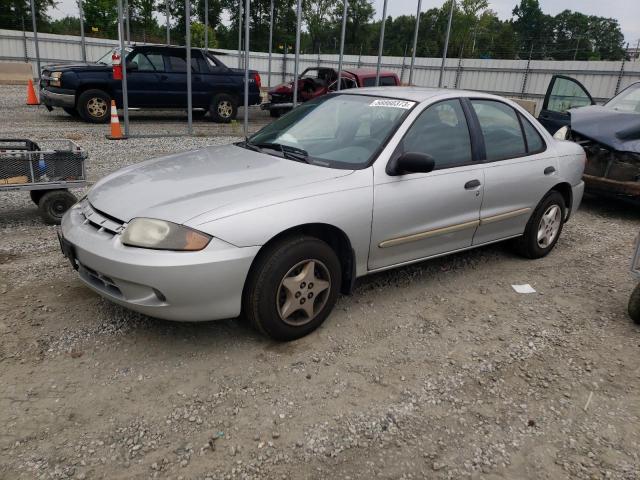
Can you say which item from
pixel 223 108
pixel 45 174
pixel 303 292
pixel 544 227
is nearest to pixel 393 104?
pixel 303 292

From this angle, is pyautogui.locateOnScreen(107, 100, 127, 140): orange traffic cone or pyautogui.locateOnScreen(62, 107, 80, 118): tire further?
pyautogui.locateOnScreen(62, 107, 80, 118): tire

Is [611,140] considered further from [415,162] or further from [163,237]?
[163,237]

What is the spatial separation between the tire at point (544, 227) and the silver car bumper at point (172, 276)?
2992 millimetres

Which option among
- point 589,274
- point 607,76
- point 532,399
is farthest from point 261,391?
point 607,76

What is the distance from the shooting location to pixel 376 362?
125 inches

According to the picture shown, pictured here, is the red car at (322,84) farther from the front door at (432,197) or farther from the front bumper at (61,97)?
the front door at (432,197)

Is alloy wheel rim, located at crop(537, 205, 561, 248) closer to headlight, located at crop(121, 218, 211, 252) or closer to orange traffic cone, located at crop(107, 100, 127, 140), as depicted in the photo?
headlight, located at crop(121, 218, 211, 252)

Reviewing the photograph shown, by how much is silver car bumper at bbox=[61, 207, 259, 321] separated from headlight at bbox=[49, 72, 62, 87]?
32.3 feet

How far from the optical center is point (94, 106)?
11719mm

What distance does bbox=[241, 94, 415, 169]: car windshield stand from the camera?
3.66m

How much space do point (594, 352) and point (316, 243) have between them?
79.1 inches

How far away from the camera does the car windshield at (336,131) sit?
3656 millimetres

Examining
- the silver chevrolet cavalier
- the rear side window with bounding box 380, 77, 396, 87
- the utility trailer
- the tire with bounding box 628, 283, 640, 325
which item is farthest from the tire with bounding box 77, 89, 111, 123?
the tire with bounding box 628, 283, 640, 325

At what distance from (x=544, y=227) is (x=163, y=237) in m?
3.67
